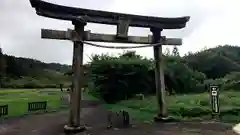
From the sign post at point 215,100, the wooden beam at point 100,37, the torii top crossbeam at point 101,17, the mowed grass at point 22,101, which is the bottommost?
the mowed grass at point 22,101

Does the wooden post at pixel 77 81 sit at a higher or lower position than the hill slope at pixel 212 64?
lower

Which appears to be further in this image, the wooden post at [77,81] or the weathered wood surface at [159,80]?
the weathered wood surface at [159,80]

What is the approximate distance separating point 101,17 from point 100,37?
70cm

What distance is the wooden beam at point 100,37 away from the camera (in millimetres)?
9805

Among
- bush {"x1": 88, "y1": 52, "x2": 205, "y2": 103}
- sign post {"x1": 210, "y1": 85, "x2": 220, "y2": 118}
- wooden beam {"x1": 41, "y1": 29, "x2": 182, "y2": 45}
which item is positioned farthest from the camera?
bush {"x1": 88, "y1": 52, "x2": 205, "y2": 103}

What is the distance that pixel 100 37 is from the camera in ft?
35.3

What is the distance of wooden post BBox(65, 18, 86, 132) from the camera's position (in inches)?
389

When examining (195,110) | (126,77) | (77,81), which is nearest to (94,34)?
(77,81)

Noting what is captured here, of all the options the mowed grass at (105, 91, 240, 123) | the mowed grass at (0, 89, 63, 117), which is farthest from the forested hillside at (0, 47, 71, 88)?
the mowed grass at (105, 91, 240, 123)

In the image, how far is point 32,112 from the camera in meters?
17.5

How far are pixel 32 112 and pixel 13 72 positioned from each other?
37.6 m

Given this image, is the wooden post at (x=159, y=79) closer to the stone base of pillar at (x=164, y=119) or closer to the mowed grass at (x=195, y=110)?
the stone base of pillar at (x=164, y=119)

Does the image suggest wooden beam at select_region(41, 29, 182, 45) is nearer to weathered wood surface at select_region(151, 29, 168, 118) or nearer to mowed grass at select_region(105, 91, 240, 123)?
weathered wood surface at select_region(151, 29, 168, 118)

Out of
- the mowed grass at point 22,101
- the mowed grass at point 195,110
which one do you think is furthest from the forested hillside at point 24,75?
the mowed grass at point 195,110
